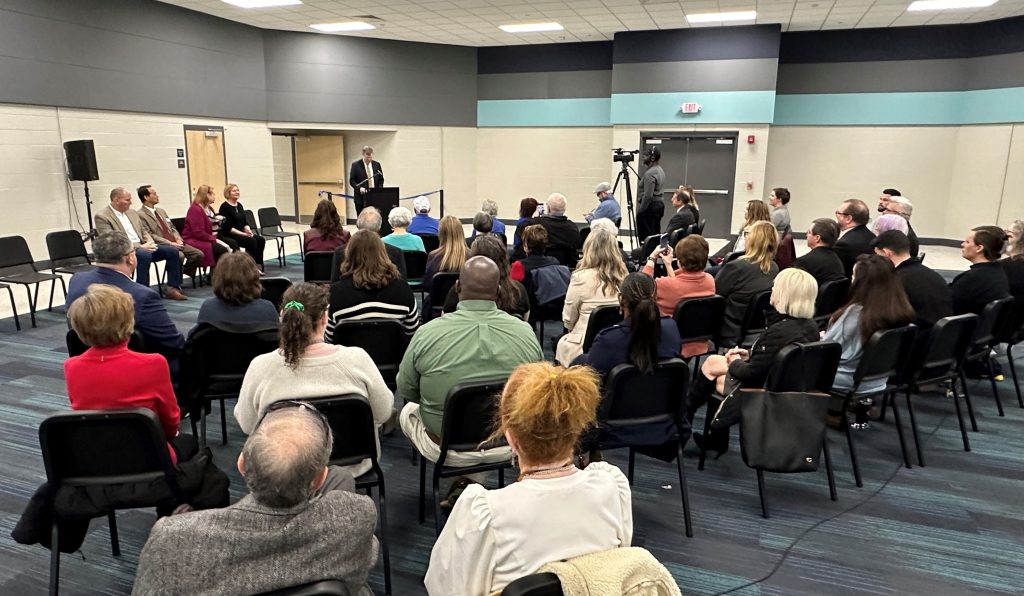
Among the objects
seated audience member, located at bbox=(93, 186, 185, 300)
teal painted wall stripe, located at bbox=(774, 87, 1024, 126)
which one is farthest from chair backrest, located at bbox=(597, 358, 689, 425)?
teal painted wall stripe, located at bbox=(774, 87, 1024, 126)

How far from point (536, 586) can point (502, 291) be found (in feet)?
8.73

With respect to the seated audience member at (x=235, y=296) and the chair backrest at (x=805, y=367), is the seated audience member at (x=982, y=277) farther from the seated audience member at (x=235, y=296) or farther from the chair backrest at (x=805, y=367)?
the seated audience member at (x=235, y=296)

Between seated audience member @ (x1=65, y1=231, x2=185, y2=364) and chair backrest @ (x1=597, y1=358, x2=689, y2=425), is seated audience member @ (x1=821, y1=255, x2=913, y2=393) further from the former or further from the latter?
seated audience member @ (x1=65, y1=231, x2=185, y2=364)

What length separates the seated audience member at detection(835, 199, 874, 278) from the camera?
5207 millimetres

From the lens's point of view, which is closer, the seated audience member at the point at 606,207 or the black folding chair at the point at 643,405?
the black folding chair at the point at 643,405

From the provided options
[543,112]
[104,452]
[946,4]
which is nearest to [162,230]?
[104,452]

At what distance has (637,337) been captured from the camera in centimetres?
268

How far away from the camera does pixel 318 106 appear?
12.3 meters

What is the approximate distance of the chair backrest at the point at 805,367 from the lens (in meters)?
2.83

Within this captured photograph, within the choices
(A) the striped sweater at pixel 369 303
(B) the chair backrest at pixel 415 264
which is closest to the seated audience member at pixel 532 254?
(B) the chair backrest at pixel 415 264

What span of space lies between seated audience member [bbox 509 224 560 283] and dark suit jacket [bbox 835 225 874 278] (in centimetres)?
237

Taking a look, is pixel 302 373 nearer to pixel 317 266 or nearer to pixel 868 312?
pixel 868 312

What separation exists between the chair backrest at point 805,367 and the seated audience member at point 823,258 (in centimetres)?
186

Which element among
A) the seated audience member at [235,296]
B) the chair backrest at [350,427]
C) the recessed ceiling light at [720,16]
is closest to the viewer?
the chair backrest at [350,427]
